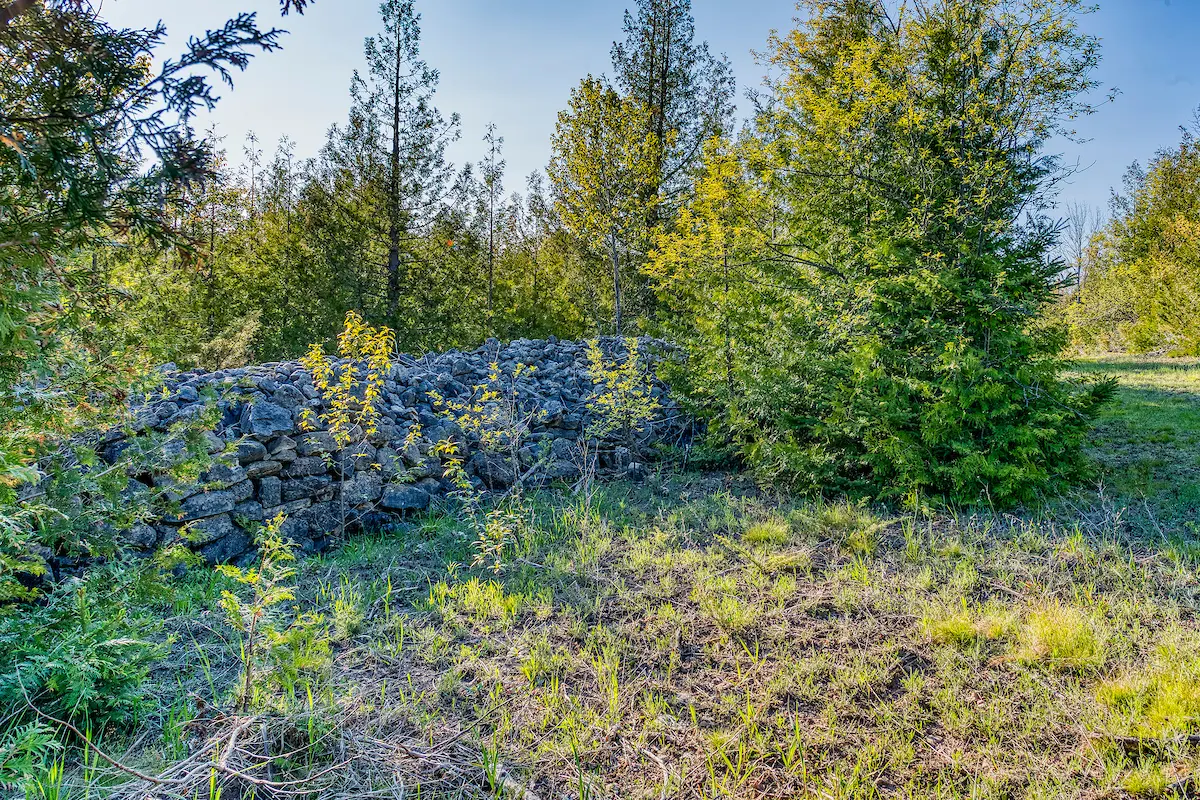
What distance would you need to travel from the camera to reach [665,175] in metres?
12.2

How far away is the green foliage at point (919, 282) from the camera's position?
4188mm

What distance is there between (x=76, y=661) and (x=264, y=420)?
274cm

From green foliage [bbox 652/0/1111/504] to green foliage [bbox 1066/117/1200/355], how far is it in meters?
10.0

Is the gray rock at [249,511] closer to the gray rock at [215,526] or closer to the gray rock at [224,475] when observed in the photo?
the gray rock at [215,526]

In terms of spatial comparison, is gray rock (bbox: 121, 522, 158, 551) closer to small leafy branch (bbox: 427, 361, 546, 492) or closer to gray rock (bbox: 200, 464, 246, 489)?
gray rock (bbox: 200, 464, 246, 489)

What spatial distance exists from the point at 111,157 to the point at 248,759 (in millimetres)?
1950

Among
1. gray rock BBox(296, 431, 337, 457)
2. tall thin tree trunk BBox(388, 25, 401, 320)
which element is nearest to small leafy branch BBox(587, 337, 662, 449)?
gray rock BBox(296, 431, 337, 457)

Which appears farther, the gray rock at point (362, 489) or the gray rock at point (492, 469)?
the gray rock at point (492, 469)

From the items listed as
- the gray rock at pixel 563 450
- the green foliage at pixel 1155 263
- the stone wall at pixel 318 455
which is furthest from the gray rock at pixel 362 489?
the green foliage at pixel 1155 263

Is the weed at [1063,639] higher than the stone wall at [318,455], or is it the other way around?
the stone wall at [318,455]

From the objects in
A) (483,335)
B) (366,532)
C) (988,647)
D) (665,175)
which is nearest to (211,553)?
(366,532)

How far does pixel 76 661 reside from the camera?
200 centimetres

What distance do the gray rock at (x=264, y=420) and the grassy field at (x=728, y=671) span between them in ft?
3.79

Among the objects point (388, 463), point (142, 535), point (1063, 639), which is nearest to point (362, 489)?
point (388, 463)
